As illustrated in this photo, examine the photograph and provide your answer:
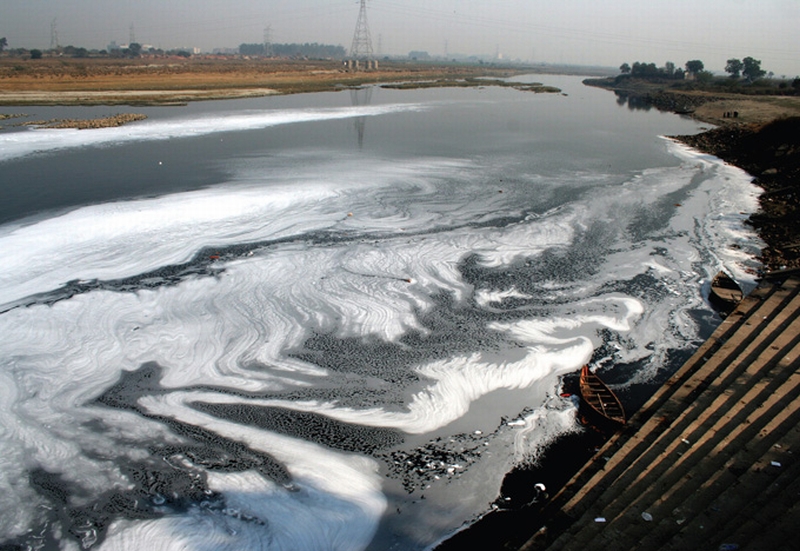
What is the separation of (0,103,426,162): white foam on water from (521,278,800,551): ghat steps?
78.9 feet

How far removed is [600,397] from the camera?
743 cm

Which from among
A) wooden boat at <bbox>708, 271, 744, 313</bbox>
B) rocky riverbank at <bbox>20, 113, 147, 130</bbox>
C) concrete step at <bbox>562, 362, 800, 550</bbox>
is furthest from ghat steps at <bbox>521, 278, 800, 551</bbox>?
rocky riverbank at <bbox>20, 113, 147, 130</bbox>

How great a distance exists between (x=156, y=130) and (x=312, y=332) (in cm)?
2414

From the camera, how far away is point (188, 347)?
28.8ft

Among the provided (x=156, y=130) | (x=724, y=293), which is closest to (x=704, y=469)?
(x=724, y=293)

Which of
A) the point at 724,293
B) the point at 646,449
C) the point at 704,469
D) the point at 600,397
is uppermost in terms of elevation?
the point at 704,469

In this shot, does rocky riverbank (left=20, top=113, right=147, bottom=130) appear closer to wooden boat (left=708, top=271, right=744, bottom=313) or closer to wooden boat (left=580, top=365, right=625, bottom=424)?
wooden boat (left=580, top=365, right=625, bottom=424)

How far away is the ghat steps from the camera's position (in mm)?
4105

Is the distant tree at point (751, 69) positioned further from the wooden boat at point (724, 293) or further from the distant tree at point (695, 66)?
the wooden boat at point (724, 293)

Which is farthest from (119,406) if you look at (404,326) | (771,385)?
(771,385)

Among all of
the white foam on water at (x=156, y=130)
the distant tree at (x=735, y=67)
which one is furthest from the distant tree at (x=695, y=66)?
the white foam on water at (x=156, y=130)

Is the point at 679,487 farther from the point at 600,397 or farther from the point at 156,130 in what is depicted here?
the point at 156,130

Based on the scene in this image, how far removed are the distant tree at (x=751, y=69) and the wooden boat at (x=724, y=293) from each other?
296 feet

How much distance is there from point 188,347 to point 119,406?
1.57m
